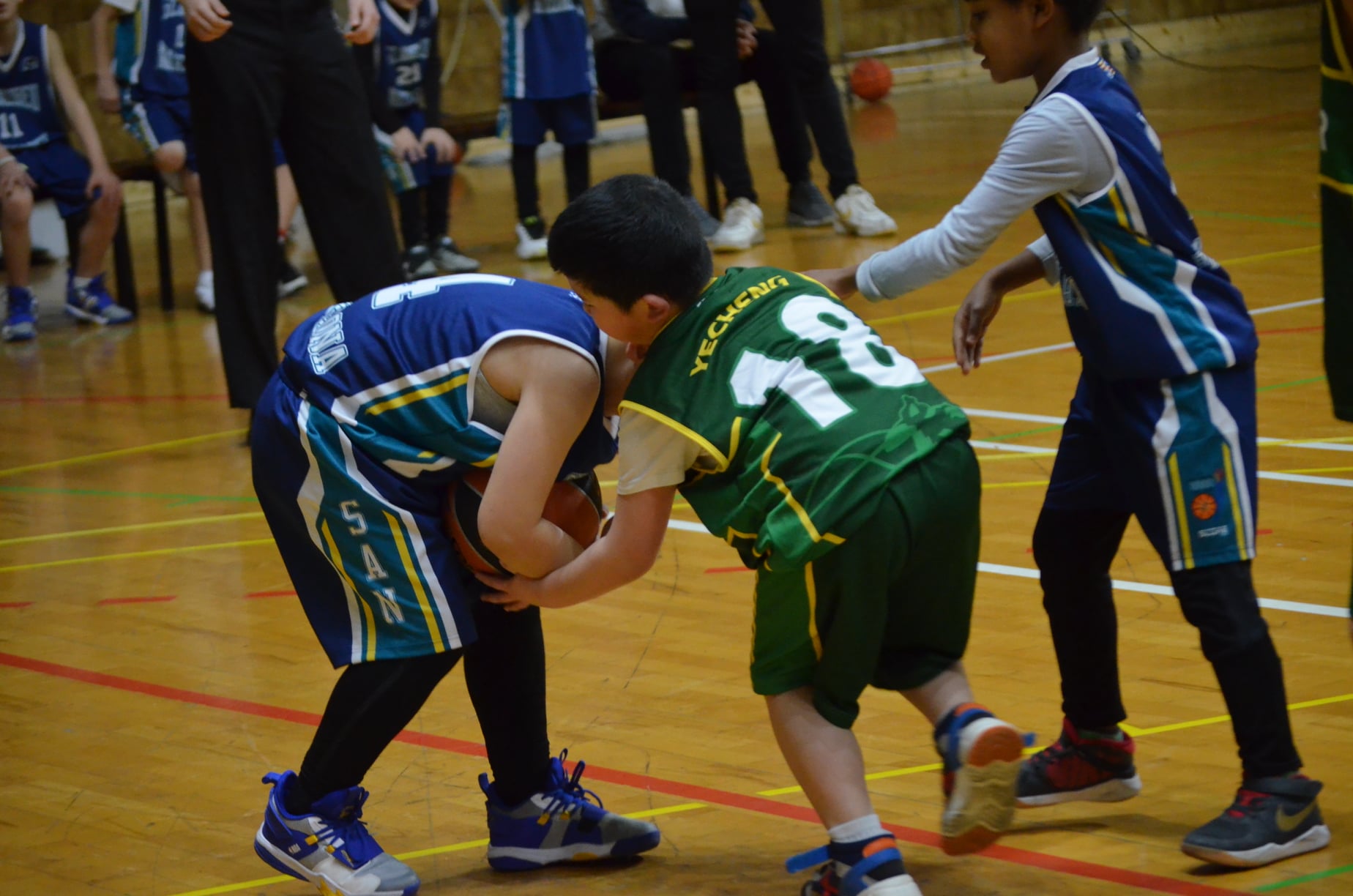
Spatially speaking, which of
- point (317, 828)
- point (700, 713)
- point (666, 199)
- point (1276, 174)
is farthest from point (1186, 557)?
point (1276, 174)

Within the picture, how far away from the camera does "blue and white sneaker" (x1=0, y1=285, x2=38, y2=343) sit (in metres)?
6.97

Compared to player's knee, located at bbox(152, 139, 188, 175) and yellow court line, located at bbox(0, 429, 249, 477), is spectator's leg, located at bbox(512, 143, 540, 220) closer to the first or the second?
player's knee, located at bbox(152, 139, 188, 175)

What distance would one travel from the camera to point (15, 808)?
2.57m

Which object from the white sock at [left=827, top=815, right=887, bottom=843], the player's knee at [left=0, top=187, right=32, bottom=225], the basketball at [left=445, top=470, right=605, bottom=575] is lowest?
the white sock at [left=827, top=815, right=887, bottom=843]

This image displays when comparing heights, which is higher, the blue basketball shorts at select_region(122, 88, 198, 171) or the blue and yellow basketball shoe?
the blue basketball shorts at select_region(122, 88, 198, 171)

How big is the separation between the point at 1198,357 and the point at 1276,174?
578 centimetres

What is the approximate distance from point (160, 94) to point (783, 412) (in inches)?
240

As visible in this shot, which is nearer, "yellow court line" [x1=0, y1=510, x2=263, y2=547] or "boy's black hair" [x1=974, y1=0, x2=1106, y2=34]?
"boy's black hair" [x1=974, y1=0, x2=1106, y2=34]

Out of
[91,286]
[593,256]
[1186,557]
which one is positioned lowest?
[91,286]

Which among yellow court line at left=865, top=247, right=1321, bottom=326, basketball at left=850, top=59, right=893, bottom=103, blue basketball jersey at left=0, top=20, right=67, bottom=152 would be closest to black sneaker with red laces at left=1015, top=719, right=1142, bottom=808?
yellow court line at left=865, top=247, right=1321, bottom=326

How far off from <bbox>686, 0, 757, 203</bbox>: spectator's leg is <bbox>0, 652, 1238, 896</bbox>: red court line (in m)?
4.38

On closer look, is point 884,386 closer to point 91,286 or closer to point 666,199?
point 666,199

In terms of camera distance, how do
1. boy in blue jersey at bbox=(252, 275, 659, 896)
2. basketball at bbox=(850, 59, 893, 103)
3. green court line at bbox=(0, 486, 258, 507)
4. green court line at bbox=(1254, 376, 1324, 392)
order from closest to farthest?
1. boy in blue jersey at bbox=(252, 275, 659, 896)
2. green court line at bbox=(1254, 376, 1324, 392)
3. green court line at bbox=(0, 486, 258, 507)
4. basketball at bbox=(850, 59, 893, 103)

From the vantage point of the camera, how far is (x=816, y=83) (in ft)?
22.6
